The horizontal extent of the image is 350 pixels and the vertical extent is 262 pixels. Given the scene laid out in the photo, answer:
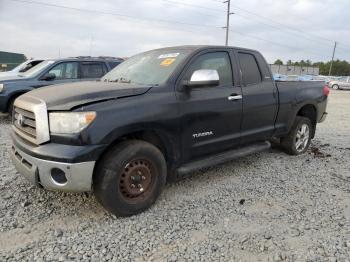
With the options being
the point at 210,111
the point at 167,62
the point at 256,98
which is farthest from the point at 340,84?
the point at 167,62

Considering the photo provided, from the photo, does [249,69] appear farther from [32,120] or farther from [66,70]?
[66,70]

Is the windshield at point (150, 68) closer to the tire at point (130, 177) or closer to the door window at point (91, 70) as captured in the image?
the tire at point (130, 177)

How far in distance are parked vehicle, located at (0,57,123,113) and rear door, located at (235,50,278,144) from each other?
17.4ft

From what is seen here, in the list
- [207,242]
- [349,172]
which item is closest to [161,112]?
[207,242]

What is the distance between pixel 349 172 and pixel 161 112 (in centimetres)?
345

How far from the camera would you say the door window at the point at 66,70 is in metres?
8.95

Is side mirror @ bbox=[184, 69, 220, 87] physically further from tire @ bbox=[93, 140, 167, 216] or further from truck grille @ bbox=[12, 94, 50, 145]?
truck grille @ bbox=[12, 94, 50, 145]

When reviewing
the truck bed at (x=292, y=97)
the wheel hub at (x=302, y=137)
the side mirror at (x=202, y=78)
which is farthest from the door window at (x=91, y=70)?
the side mirror at (x=202, y=78)

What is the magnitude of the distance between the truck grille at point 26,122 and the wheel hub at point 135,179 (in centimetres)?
97

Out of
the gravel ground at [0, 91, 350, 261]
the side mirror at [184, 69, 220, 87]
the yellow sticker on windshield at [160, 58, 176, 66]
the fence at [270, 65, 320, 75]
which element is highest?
the yellow sticker on windshield at [160, 58, 176, 66]

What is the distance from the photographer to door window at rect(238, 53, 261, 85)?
475 cm

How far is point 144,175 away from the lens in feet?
11.6

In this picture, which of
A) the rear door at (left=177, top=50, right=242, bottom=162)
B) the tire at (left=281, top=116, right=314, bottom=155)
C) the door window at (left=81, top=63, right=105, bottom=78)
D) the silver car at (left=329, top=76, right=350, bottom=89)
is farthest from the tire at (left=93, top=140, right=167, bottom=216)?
the silver car at (left=329, top=76, right=350, bottom=89)

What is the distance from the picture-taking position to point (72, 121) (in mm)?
3064
